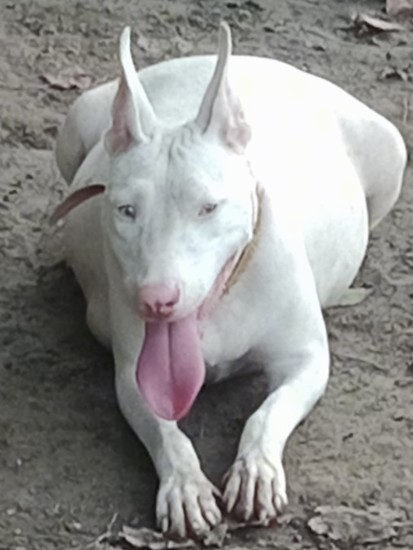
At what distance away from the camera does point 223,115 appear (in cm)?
423

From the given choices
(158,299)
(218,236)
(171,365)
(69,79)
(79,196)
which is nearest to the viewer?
(158,299)

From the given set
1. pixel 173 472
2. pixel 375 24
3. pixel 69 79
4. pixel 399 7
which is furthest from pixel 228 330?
pixel 399 7

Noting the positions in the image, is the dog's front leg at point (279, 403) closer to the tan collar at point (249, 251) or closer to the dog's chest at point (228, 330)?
the dog's chest at point (228, 330)

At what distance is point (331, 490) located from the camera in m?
4.33

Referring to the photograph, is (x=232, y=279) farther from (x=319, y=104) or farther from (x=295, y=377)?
(x=319, y=104)

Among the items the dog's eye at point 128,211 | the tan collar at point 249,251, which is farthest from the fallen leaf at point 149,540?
the dog's eye at point 128,211

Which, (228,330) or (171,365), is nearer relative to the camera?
→ (171,365)

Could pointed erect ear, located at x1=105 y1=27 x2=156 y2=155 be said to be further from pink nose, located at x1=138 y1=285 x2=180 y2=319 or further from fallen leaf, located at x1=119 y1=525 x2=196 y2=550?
fallen leaf, located at x1=119 y1=525 x2=196 y2=550

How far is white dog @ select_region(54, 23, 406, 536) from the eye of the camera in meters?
4.08

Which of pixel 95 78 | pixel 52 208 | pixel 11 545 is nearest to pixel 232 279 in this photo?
pixel 11 545

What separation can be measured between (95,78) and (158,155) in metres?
2.21

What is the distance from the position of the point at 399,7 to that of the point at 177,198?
114 inches

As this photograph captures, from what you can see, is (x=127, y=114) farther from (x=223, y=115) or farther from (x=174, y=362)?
(x=174, y=362)

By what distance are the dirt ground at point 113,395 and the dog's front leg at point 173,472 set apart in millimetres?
86
